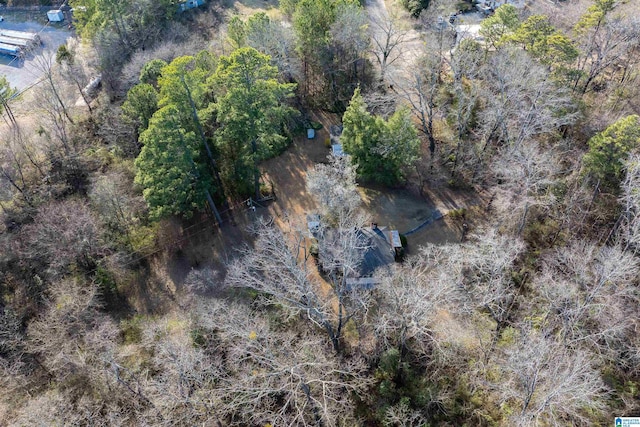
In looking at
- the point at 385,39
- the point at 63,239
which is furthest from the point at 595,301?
the point at 385,39

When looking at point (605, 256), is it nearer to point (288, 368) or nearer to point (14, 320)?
point (288, 368)

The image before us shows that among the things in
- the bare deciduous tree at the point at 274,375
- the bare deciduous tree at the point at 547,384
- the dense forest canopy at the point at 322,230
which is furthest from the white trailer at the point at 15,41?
the bare deciduous tree at the point at 547,384

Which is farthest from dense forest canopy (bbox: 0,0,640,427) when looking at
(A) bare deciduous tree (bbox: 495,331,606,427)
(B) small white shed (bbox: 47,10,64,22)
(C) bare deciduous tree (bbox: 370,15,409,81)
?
(B) small white shed (bbox: 47,10,64,22)

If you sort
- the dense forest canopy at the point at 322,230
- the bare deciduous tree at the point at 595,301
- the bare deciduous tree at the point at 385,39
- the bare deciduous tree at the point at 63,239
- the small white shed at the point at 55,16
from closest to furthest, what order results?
the bare deciduous tree at the point at 595,301
the dense forest canopy at the point at 322,230
the bare deciduous tree at the point at 63,239
the bare deciduous tree at the point at 385,39
the small white shed at the point at 55,16

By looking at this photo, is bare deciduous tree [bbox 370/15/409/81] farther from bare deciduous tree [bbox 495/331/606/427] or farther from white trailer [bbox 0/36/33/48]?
white trailer [bbox 0/36/33/48]

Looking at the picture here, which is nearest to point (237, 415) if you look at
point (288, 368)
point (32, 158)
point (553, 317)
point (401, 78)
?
point (288, 368)

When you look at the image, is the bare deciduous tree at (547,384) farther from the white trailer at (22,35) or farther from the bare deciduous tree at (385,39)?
the white trailer at (22,35)
